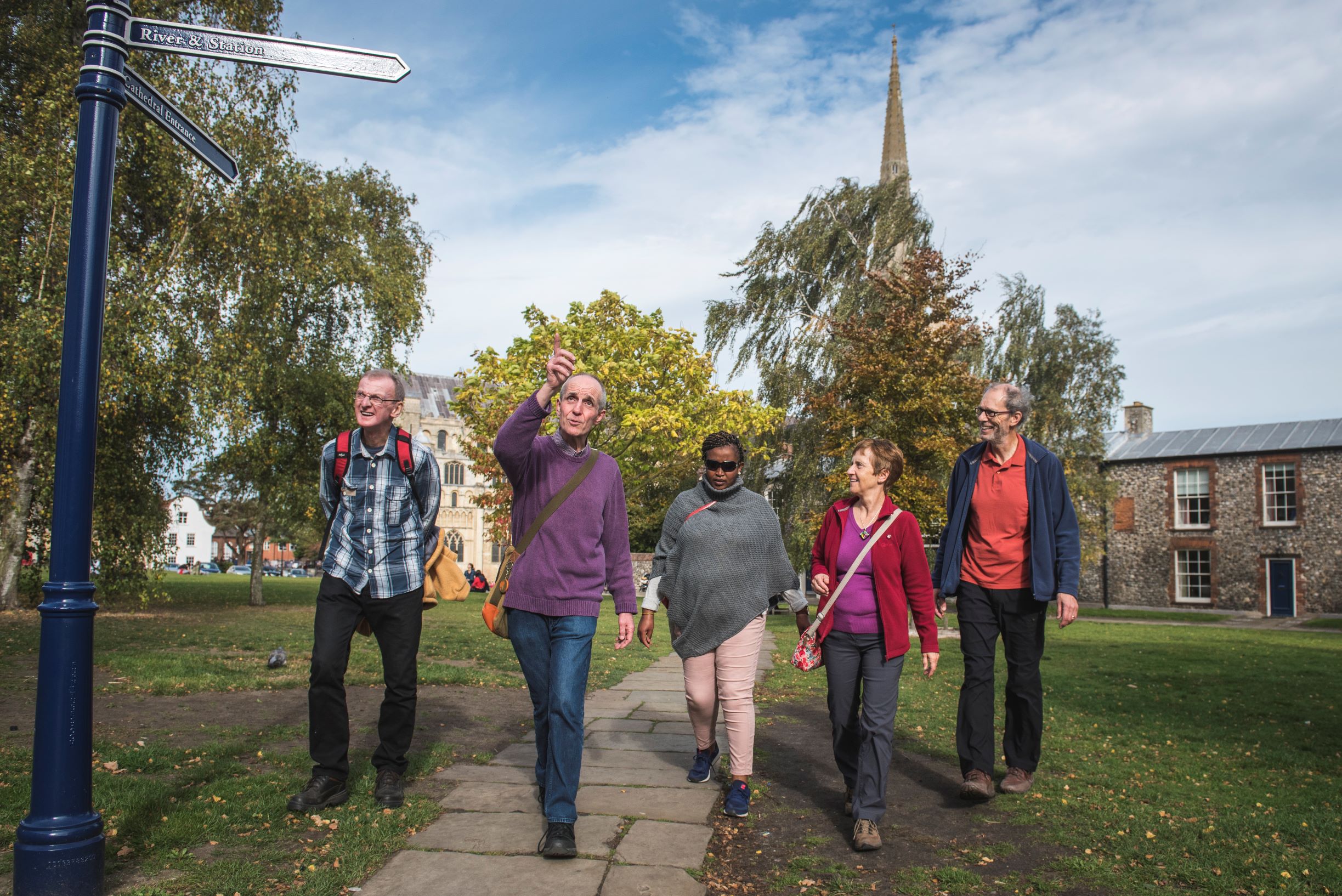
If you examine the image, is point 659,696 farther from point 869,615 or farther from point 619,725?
point 869,615

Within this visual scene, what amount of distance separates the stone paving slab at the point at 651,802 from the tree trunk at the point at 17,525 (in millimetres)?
16454

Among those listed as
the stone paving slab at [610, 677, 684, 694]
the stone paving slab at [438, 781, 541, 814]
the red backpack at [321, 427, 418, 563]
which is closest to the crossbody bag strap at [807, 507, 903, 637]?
the stone paving slab at [438, 781, 541, 814]

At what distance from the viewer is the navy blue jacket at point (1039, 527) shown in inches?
198

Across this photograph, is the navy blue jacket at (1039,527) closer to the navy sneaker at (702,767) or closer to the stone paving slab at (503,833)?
the navy sneaker at (702,767)

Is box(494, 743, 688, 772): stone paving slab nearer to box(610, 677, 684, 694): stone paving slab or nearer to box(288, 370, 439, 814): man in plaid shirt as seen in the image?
box(288, 370, 439, 814): man in plaid shirt

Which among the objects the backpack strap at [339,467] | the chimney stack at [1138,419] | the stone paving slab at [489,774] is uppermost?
the chimney stack at [1138,419]

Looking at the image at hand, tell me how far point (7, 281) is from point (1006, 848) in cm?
1776

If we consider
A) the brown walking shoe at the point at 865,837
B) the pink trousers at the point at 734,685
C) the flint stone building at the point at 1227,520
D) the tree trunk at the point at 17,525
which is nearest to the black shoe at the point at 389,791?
the pink trousers at the point at 734,685

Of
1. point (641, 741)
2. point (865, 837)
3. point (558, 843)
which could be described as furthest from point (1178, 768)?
point (558, 843)

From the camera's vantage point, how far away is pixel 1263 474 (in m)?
35.1

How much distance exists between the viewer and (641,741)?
20.5ft

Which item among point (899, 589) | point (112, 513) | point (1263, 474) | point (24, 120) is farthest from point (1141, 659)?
point (1263, 474)

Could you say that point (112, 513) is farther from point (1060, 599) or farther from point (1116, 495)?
point (1116, 495)

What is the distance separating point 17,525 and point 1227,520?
129 feet
